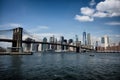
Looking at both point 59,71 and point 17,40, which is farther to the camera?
point 17,40

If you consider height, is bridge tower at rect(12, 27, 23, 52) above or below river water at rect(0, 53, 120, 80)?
above

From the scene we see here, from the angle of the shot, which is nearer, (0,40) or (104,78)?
(104,78)

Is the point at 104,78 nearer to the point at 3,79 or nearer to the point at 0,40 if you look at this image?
the point at 3,79

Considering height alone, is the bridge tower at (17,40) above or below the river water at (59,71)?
above

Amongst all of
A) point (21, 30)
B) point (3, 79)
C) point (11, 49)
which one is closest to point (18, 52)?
point (11, 49)

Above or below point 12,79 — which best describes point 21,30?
above

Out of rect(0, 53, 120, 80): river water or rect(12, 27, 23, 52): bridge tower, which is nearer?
rect(0, 53, 120, 80): river water

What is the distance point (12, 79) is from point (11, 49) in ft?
314

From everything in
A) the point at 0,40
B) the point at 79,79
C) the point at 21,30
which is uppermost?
the point at 21,30

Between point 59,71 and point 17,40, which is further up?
point 17,40

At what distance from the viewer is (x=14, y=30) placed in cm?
11838

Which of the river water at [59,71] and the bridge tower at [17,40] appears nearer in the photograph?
the river water at [59,71]

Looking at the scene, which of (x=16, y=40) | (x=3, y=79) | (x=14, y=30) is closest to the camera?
(x=3, y=79)

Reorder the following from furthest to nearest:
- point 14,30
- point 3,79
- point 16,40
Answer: point 14,30, point 16,40, point 3,79
